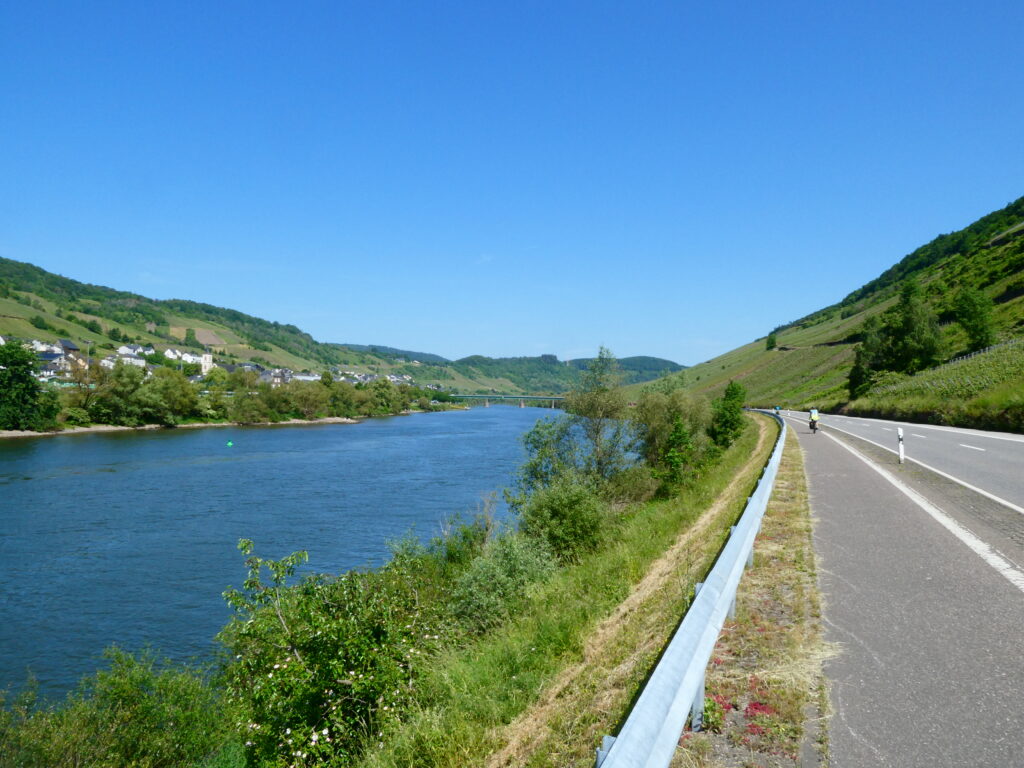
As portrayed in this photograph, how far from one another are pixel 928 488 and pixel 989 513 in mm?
2651

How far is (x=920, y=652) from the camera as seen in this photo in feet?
13.0

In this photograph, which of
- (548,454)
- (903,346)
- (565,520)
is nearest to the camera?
(565,520)

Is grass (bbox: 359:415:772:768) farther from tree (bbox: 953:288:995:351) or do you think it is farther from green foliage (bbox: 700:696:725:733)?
tree (bbox: 953:288:995:351)

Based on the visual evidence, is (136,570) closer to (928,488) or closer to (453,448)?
(928,488)

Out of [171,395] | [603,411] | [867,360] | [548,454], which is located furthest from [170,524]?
[867,360]

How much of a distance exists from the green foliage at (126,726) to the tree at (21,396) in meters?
68.5

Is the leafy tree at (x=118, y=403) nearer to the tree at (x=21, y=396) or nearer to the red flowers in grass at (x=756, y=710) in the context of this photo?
the tree at (x=21, y=396)

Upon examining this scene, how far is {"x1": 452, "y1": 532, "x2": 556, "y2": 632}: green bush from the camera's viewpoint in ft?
38.1

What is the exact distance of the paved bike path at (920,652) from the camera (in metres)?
2.94

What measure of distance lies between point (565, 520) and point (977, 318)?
47985mm

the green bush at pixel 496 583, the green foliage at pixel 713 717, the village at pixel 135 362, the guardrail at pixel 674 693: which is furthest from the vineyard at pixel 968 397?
the village at pixel 135 362

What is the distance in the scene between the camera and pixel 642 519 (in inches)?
632

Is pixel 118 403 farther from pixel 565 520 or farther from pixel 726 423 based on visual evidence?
pixel 565 520

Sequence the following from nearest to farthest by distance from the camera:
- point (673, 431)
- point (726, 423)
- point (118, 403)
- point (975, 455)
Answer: point (975, 455)
point (673, 431)
point (726, 423)
point (118, 403)
